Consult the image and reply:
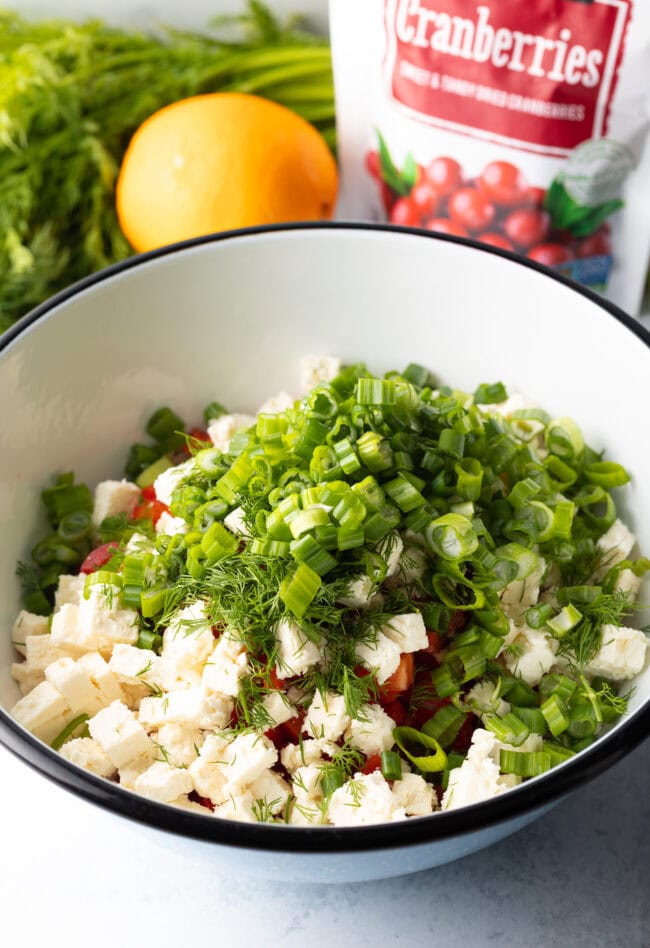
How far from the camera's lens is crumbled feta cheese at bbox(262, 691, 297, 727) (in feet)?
4.64

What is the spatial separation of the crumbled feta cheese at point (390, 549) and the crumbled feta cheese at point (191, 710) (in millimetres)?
292

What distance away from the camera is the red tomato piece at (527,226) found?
223cm

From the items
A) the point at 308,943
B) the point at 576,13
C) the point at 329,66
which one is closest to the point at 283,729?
the point at 308,943

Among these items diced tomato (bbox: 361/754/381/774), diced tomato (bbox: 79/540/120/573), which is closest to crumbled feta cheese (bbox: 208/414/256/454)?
diced tomato (bbox: 79/540/120/573)

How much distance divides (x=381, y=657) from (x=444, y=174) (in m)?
1.23

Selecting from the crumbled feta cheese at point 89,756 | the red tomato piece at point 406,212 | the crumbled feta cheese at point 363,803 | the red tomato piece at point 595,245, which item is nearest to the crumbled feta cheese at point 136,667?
the crumbled feta cheese at point 89,756

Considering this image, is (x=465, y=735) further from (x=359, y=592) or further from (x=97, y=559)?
(x=97, y=559)

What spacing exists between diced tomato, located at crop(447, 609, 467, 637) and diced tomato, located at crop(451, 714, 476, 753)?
124mm

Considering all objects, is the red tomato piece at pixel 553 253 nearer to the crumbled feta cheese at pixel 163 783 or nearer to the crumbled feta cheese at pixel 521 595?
the crumbled feta cheese at pixel 521 595

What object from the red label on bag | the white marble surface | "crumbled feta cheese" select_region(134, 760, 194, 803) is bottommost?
the white marble surface

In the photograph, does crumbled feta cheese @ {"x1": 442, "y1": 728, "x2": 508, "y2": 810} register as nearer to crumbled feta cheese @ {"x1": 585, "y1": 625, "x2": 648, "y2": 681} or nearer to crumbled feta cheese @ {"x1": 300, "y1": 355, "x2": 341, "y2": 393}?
crumbled feta cheese @ {"x1": 585, "y1": 625, "x2": 648, "y2": 681}

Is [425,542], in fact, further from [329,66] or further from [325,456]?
[329,66]

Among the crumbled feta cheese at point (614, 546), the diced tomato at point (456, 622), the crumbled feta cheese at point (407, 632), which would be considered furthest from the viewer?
the crumbled feta cheese at point (614, 546)

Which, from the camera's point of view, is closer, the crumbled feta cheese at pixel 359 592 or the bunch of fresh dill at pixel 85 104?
the crumbled feta cheese at pixel 359 592
